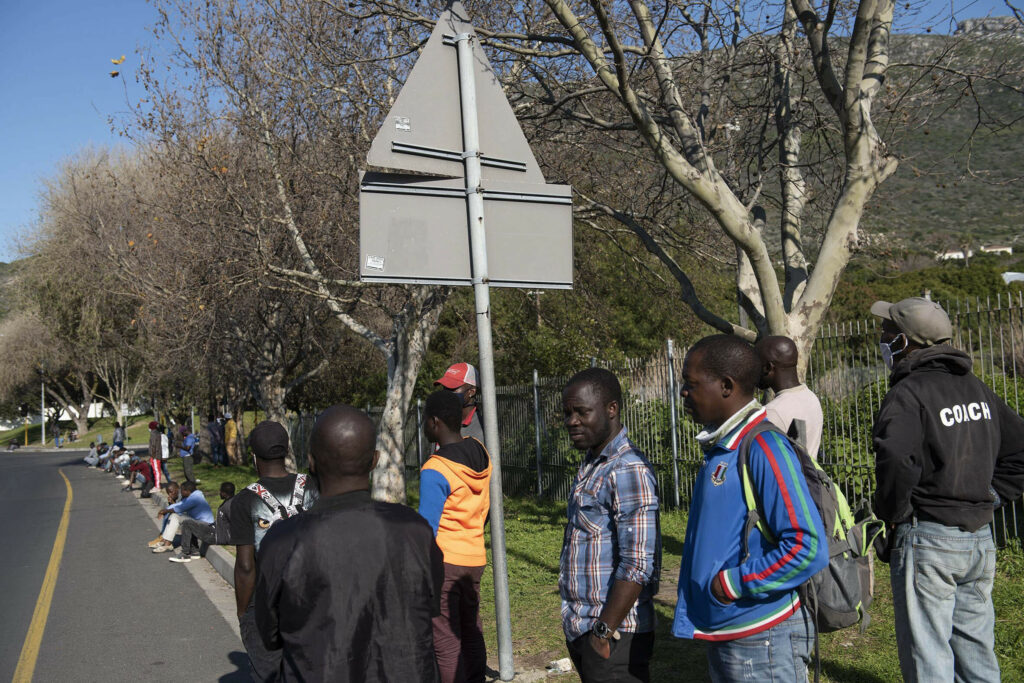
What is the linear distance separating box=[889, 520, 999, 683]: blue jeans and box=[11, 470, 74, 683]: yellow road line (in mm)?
5942

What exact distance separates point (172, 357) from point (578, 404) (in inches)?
847

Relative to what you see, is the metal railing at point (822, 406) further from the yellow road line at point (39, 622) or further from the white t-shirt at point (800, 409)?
the yellow road line at point (39, 622)

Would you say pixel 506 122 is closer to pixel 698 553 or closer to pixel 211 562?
pixel 698 553

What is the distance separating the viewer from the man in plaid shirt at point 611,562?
3.02 m

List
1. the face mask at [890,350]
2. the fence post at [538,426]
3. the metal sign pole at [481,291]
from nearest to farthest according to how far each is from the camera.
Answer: the face mask at [890,350] → the metal sign pole at [481,291] → the fence post at [538,426]

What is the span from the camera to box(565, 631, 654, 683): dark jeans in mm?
3068

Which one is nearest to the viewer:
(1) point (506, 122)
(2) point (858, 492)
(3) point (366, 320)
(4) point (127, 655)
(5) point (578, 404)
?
(5) point (578, 404)

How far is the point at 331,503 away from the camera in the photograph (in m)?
2.63

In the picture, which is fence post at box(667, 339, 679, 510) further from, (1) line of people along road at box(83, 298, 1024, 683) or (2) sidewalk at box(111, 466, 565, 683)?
(1) line of people along road at box(83, 298, 1024, 683)

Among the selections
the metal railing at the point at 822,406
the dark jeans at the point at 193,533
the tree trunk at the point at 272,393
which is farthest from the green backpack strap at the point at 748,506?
the tree trunk at the point at 272,393

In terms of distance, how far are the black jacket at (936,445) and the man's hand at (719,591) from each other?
3.91ft

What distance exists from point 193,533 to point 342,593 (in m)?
9.95

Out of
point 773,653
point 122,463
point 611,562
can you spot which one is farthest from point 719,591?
point 122,463

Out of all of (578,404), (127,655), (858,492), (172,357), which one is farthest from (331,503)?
(172,357)
